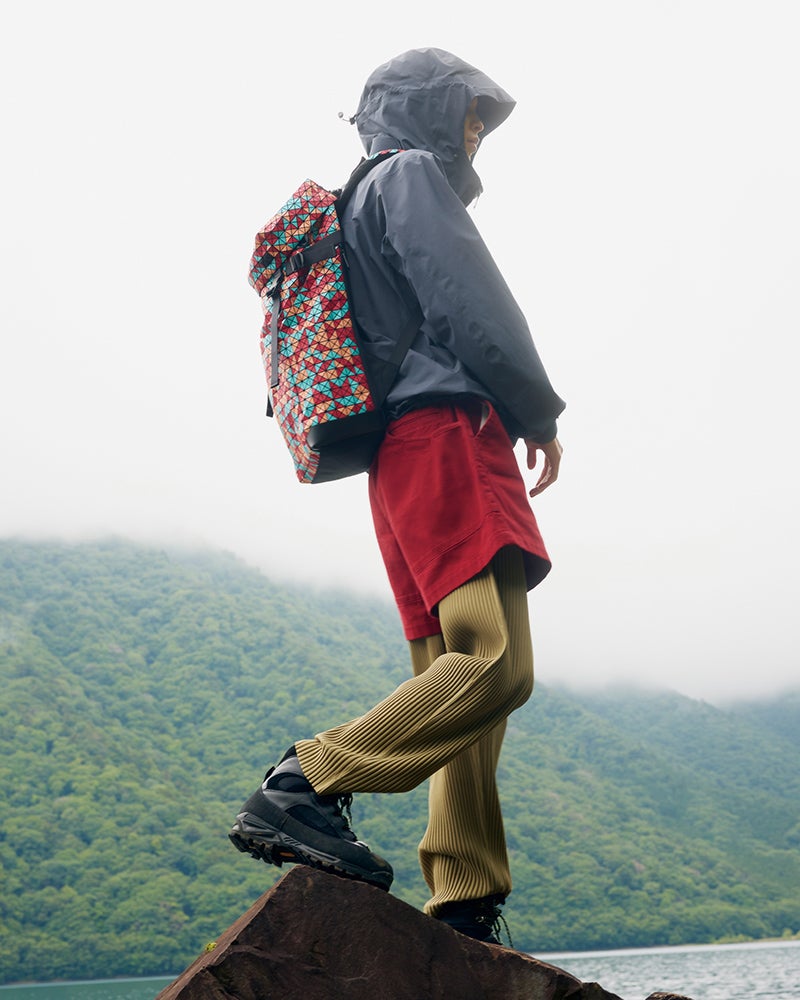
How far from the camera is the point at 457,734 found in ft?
→ 9.53

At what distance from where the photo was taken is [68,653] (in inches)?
2532

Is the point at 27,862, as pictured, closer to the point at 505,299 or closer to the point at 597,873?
the point at 597,873

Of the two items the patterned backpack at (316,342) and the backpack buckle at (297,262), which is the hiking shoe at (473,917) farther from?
the backpack buckle at (297,262)

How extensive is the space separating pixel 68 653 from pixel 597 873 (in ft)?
105

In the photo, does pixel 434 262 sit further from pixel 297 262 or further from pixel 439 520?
pixel 439 520

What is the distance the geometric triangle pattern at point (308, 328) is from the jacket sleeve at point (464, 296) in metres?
0.22

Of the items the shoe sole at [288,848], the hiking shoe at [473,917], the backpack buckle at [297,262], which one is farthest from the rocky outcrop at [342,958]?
the backpack buckle at [297,262]

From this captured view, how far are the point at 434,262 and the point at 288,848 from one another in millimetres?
1623

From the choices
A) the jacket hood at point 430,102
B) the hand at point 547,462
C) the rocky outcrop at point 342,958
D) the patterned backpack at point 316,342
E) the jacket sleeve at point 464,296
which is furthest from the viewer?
the hand at point 547,462

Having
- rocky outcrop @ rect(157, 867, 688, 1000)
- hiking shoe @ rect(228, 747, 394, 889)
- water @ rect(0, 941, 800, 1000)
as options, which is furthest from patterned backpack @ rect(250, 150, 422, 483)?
water @ rect(0, 941, 800, 1000)

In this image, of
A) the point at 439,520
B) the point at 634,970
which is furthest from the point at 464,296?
the point at 634,970

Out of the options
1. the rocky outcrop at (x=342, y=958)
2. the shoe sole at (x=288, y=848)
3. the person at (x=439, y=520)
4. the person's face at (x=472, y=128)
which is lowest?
the rocky outcrop at (x=342, y=958)

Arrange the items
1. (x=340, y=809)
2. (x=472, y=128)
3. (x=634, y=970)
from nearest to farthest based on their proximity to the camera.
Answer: (x=340, y=809) → (x=472, y=128) → (x=634, y=970)

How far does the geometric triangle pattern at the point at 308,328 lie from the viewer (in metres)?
3.21
